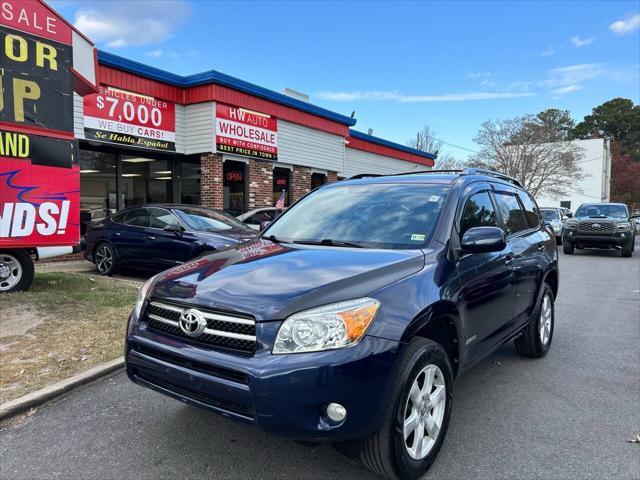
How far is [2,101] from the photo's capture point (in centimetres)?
609

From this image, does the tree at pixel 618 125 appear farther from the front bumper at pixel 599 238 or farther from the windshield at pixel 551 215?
the front bumper at pixel 599 238

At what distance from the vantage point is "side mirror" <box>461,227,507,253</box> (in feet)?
10.1

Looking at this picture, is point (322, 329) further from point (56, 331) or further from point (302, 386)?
point (56, 331)

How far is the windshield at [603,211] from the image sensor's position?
51.9 feet

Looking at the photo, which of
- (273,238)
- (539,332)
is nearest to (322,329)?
(273,238)

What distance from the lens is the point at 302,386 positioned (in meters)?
2.23

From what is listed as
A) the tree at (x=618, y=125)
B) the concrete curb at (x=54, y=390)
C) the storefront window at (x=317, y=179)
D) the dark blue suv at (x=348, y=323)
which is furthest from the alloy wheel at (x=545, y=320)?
the tree at (x=618, y=125)

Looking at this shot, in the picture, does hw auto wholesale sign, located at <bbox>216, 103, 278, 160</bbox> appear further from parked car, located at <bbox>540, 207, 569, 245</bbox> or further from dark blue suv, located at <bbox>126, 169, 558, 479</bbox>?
parked car, located at <bbox>540, 207, 569, 245</bbox>

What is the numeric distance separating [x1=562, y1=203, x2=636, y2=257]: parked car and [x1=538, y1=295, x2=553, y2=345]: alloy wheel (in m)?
12.0

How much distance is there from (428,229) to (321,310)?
3.98 feet

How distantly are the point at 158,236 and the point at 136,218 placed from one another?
854 mm

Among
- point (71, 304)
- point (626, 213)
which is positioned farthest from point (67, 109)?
point (626, 213)

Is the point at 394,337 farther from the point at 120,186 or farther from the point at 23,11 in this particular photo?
the point at 120,186

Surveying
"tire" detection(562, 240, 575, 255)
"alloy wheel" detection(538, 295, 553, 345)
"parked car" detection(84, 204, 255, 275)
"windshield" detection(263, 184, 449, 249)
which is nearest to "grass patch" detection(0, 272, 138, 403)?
"parked car" detection(84, 204, 255, 275)
